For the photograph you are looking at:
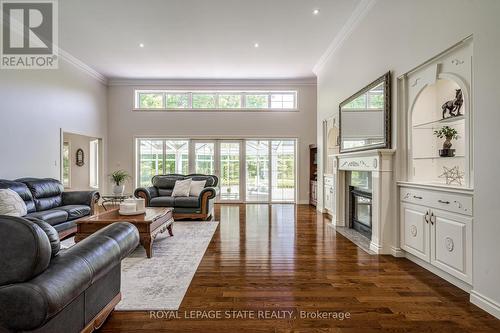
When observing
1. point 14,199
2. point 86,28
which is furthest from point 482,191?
point 86,28

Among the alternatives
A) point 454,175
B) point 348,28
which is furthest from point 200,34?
point 454,175

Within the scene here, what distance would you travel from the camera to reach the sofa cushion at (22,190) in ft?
13.5

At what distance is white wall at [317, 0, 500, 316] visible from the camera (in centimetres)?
217

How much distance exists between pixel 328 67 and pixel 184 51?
3305 millimetres

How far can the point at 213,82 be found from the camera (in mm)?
8312

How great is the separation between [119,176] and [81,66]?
2.96 meters

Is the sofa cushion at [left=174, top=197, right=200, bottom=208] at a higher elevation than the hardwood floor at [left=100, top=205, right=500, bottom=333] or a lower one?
higher

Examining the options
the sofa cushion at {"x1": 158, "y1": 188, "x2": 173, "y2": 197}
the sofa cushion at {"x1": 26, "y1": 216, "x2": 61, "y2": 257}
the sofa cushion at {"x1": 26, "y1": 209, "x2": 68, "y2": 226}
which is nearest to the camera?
the sofa cushion at {"x1": 26, "y1": 216, "x2": 61, "y2": 257}

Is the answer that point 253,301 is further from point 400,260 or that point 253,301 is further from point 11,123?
point 11,123

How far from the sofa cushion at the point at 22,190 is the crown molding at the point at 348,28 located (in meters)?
6.03

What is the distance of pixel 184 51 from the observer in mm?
6203

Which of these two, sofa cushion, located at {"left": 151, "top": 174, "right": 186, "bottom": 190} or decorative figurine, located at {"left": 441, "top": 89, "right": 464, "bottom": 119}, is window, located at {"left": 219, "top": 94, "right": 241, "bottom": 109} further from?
decorative figurine, located at {"left": 441, "top": 89, "right": 464, "bottom": 119}

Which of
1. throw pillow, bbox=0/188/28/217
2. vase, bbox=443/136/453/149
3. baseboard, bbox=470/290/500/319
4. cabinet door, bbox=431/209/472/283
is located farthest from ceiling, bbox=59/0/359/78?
baseboard, bbox=470/290/500/319

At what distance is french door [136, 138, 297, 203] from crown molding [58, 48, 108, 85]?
80.5 inches
